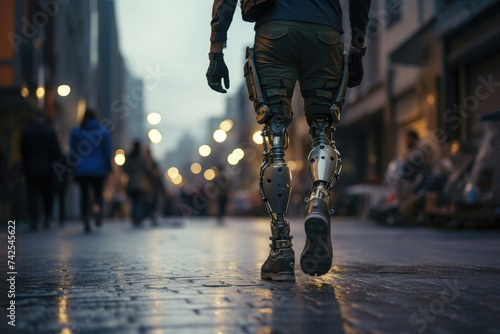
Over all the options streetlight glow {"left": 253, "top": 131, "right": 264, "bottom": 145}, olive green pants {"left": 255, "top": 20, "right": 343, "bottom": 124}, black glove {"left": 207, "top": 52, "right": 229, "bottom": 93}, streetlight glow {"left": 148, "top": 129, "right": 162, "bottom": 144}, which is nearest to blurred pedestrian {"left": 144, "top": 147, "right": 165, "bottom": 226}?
streetlight glow {"left": 253, "top": 131, "right": 264, "bottom": 145}

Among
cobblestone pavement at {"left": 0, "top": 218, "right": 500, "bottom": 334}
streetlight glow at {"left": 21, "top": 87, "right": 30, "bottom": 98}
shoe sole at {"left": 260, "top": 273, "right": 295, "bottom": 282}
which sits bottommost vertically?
cobblestone pavement at {"left": 0, "top": 218, "right": 500, "bottom": 334}

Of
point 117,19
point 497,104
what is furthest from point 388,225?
point 117,19

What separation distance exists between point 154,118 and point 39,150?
11068mm

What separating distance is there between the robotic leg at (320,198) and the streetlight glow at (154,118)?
62.0 ft

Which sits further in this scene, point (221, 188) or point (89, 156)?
point (221, 188)

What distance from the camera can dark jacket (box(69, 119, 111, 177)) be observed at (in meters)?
11.2

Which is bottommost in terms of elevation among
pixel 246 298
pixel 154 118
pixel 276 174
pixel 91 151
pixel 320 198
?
pixel 246 298

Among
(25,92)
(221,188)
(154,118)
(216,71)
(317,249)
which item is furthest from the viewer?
(154,118)

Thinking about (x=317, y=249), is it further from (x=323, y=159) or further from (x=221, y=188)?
(x=221, y=188)

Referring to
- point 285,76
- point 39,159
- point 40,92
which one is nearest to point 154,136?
point 40,92

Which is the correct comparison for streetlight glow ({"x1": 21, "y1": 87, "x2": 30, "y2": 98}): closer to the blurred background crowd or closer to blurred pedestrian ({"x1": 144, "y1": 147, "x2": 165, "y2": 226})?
the blurred background crowd

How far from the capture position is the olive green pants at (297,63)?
3.89 meters

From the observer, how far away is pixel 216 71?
402 centimetres

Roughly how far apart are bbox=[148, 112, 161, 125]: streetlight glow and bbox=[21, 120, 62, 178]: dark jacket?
34.2 feet
